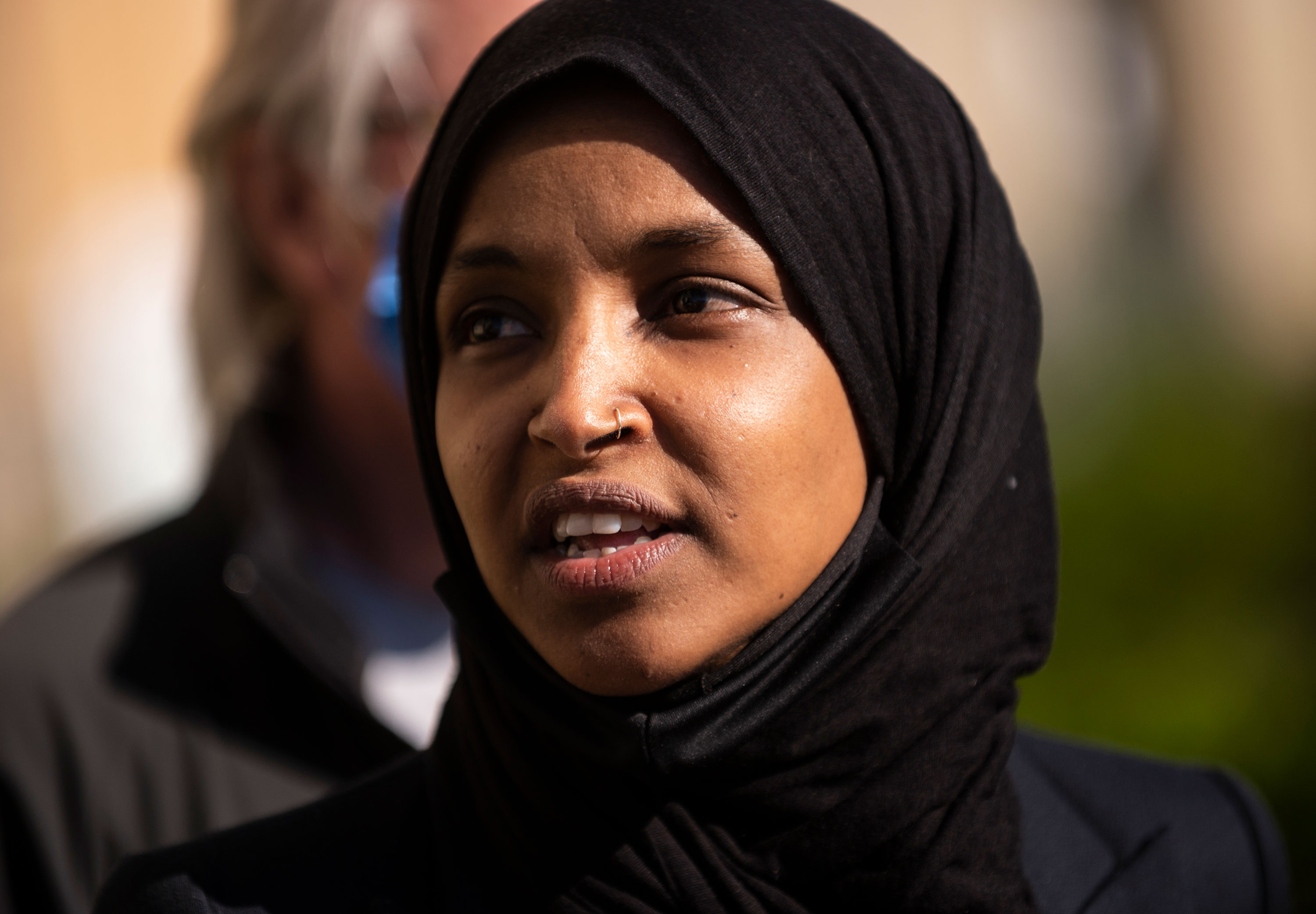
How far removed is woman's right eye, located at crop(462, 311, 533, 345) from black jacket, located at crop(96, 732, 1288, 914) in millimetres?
698

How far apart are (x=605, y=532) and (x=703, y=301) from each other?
323mm

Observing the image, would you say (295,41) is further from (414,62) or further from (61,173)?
(61,173)

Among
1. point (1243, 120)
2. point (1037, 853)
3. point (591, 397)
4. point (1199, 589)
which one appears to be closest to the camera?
point (591, 397)

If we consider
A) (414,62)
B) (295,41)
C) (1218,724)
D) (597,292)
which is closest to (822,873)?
(597,292)

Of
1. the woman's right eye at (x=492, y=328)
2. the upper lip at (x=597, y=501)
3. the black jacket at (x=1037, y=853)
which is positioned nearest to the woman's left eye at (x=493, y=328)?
the woman's right eye at (x=492, y=328)

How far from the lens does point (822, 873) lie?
5.65 ft

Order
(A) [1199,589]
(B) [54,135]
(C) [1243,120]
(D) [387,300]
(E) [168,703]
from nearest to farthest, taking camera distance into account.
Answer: (E) [168,703], (D) [387,300], (A) [1199,589], (B) [54,135], (C) [1243,120]

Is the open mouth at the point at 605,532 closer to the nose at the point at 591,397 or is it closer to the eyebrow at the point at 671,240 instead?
the nose at the point at 591,397

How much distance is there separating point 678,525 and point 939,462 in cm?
41

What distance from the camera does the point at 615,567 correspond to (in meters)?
1.61

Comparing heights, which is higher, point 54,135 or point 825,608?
point 825,608

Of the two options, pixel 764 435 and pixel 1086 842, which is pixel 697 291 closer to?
pixel 764 435

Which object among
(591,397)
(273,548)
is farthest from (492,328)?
(273,548)

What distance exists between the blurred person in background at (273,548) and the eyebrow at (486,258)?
1.20 metres
